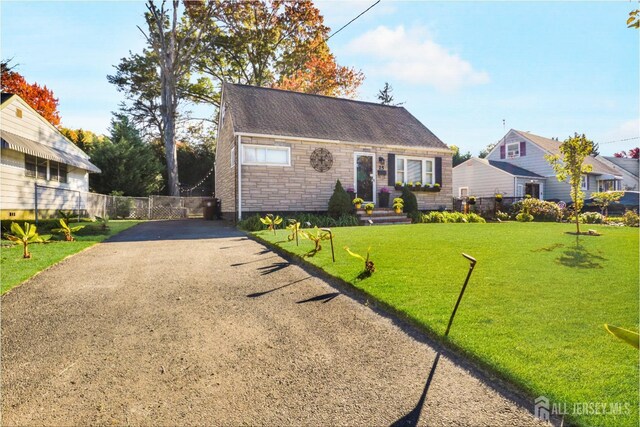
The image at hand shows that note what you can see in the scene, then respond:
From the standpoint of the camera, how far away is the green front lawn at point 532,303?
6.95ft

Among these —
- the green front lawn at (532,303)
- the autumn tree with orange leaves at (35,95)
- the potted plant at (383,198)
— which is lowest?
the green front lawn at (532,303)

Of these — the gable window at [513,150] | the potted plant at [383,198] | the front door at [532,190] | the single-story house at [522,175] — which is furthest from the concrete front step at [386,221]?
the gable window at [513,150]

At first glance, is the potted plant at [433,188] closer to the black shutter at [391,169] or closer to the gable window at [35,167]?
the black shutter at [391,169]

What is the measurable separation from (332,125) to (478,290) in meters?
12.0

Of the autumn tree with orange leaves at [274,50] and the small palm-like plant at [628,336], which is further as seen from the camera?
the autumn tree with orange leaves at [274,50]

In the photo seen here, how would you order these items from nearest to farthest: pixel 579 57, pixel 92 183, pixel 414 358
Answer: pixel 414 358, pixel 579 57, pixel 92 183

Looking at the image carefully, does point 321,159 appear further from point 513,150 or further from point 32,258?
point 513,150

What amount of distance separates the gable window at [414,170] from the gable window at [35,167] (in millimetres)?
15370

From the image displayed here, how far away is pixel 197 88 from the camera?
26.7 m

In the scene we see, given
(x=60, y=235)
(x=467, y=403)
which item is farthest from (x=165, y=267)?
(x=60, y=235)

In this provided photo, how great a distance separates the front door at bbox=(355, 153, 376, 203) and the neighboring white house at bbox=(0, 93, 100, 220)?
12.3 meters

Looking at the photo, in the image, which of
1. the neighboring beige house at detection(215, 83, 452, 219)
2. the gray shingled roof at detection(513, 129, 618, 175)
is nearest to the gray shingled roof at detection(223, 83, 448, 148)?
the neighboring beige house at detection(215, 83, 452, 219)

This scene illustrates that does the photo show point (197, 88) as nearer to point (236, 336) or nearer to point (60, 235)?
point (60, 235)

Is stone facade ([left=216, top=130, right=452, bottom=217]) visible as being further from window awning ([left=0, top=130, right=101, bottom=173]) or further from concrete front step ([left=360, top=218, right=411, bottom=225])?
window awning ([left=0, top=130, right=101, bottom=173])
